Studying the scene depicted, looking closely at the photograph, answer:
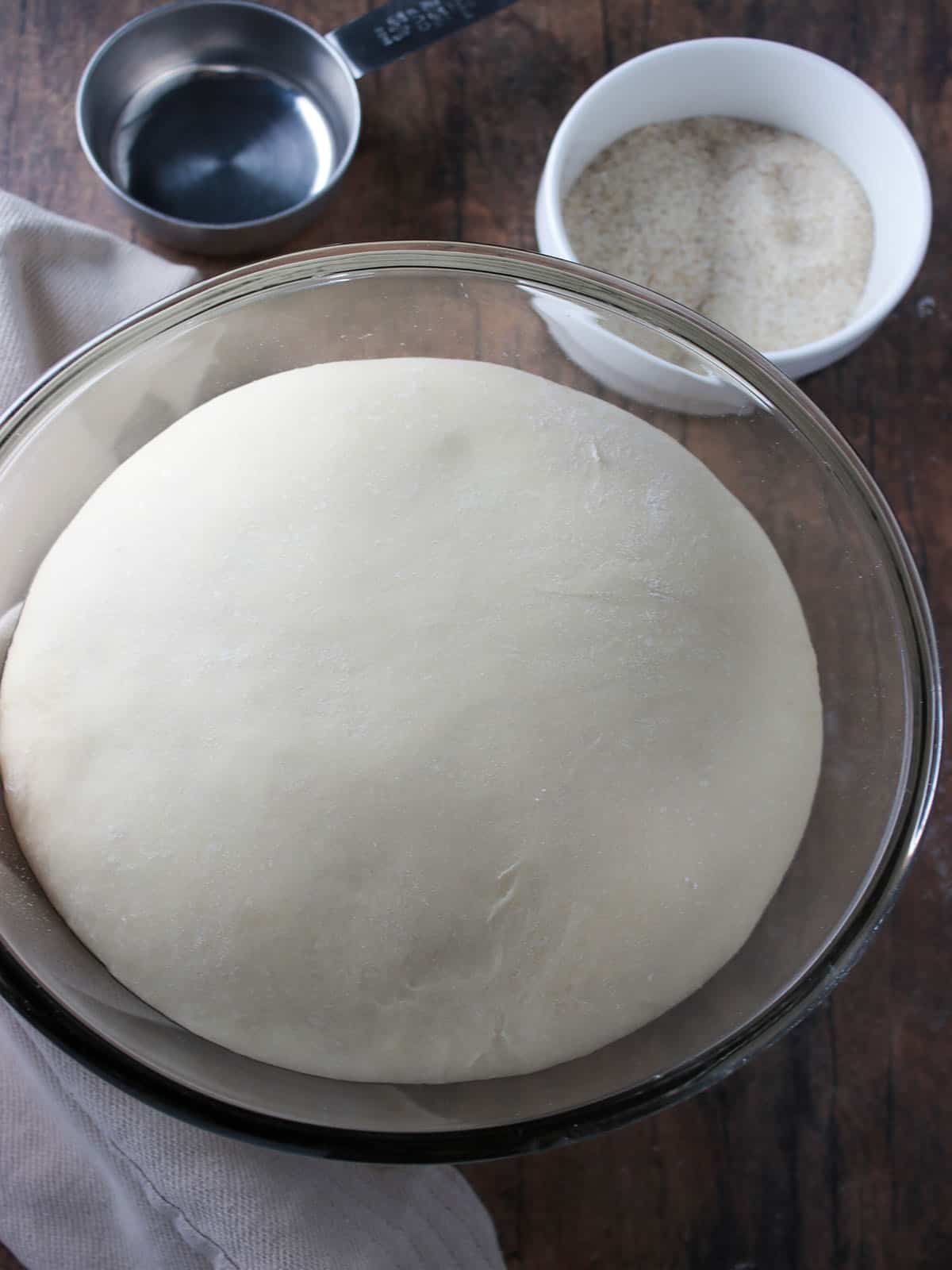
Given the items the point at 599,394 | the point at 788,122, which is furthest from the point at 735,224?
the point at 599,394

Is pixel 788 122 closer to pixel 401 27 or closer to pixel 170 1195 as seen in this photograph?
pixel 401 27

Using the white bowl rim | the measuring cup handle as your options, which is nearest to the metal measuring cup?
the measuring cup handle

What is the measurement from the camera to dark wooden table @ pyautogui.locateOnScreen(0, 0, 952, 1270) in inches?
29.0

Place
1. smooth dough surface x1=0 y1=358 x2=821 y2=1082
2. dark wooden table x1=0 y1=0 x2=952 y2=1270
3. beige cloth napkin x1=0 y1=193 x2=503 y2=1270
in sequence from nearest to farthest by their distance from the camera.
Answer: smooth dough surface x1=0 y1=358 x2=821 y2=1082 < beige cloth napkin x1=0 y1=193 x2=503 y2=1270 < dark wooden table x1=0 y1=0 x2=952 y2=1270

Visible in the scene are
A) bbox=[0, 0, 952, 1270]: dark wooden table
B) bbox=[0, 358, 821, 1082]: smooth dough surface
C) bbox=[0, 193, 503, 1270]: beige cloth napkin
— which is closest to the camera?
bbox=[0, 358, 821, 1082]: smooth dough surface

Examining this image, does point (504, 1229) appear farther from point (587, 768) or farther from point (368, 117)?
point (368, 117)

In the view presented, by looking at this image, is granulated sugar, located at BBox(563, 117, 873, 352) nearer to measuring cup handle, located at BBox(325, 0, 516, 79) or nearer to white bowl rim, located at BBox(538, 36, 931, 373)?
white bowl rim, located at BBox(538, 36, 931, 373)

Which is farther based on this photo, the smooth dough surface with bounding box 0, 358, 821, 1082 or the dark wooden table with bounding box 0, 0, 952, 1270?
the dark wooden table with bounding box 0, 0, 952, 1270

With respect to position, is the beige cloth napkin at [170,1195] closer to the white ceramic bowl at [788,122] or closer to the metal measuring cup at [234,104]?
the metal measuring cup at [234,104]

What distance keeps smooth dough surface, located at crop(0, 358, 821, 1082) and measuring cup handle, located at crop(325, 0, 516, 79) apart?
0.42 m

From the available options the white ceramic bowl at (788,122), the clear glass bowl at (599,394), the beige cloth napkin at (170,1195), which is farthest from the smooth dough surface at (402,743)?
the white ceramic bowl at (788,122)

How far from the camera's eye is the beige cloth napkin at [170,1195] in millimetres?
630

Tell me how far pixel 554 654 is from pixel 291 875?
162mm

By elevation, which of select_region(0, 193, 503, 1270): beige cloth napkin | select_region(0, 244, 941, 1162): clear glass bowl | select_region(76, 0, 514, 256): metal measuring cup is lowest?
select_region(0, 193, 503, 1270): beige cloth napkin
